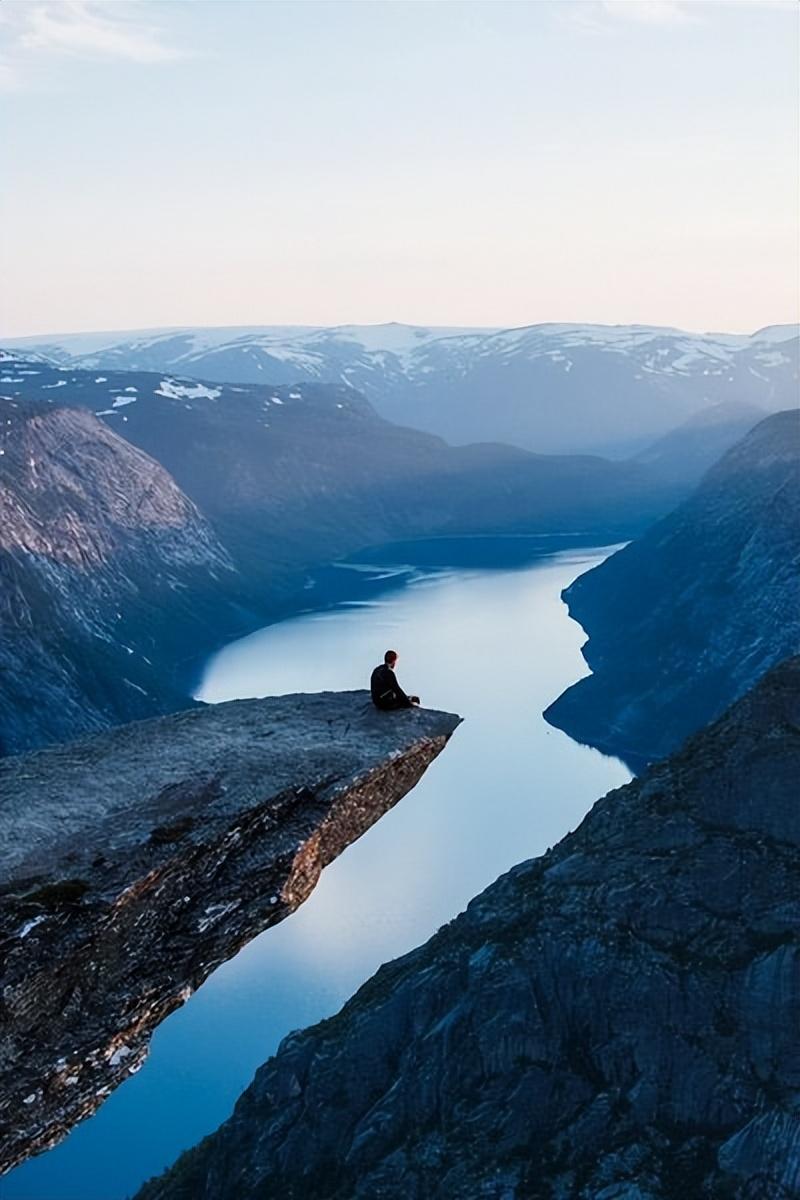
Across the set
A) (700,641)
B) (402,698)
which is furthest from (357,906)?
(700,641)

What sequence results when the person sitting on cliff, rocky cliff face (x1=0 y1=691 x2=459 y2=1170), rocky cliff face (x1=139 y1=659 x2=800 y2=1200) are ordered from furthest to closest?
rocky cliff face (x1=139 y1=659 x2=800 y2=1200) → the person sitting on cliff → rocky cliff face (x1=0 y1=691 x2=459 y2=1170)

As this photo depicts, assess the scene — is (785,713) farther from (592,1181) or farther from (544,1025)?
(592,1181)

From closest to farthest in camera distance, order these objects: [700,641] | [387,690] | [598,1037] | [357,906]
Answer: [387,690] < [598,1037] < [357,906] < [700,641]

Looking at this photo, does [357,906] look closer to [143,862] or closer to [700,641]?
[143,862]

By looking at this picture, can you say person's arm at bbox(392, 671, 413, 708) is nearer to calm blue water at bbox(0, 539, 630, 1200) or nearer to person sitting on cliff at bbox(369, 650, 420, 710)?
person sitting on cliff at bbox(369, 650, 420, 710)

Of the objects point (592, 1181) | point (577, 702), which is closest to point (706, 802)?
point (592, 1181)

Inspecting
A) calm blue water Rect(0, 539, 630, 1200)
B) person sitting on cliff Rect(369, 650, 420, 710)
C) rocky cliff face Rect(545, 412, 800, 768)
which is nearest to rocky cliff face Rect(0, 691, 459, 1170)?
person sitting on cliff Rect(369, 650, 420, 710)
